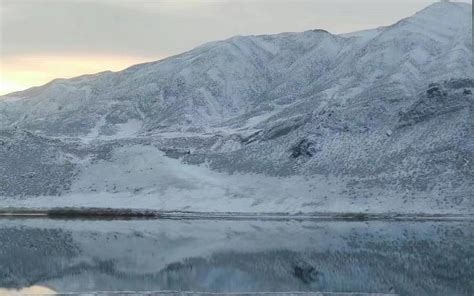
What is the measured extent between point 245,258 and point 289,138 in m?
55.2

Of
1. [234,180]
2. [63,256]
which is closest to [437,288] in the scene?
[63,256]

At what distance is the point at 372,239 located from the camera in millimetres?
47031

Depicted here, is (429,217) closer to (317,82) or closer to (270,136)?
(270,136)

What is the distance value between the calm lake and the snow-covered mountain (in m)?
15.8

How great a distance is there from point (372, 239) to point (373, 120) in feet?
157

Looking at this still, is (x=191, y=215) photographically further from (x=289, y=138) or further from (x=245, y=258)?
(x=245, y=258)

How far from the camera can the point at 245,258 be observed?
127ft

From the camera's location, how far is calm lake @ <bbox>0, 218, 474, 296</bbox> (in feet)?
99.8

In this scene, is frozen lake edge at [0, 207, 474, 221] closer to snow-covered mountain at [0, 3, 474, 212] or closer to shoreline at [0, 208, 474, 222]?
shoreline at [0, 208, 474, 222]

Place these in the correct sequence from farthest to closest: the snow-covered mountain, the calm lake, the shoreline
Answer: the snow-covered mountain
the shoreline
the calm lake

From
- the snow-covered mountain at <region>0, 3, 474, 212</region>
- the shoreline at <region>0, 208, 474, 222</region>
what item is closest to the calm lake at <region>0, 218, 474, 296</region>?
the shoreline at <region>0, 208, 474, 222</region>

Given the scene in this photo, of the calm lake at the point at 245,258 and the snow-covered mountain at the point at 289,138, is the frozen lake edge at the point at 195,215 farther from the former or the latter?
the calm lake at the point at 245,258

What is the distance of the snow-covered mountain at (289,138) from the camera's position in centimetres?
7600

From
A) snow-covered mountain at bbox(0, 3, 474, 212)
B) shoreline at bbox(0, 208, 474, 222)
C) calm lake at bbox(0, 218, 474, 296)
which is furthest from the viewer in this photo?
snow-covered mountain at bbox(0, 3, 474, 212)
